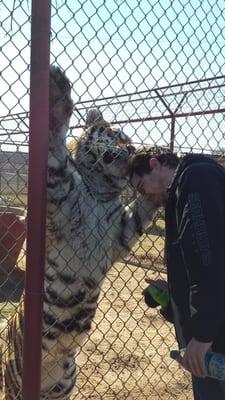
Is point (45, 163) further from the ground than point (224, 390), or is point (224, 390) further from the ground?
point (45, 163)

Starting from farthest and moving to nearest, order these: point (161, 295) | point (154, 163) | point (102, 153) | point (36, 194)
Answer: point (102, 153) < point (161, 295) < point (154, 163) < point (36, 194)

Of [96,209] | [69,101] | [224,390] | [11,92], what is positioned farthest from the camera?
[96,209]

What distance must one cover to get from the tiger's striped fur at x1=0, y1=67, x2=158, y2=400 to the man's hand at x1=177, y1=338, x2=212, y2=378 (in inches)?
48.7

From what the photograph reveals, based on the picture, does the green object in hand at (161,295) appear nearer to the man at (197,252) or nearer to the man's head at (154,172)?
the man at (197,252)

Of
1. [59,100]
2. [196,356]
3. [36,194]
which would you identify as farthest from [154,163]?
[196,356]

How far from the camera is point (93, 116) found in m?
3.31

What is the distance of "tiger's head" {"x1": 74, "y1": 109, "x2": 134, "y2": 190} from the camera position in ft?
10.9

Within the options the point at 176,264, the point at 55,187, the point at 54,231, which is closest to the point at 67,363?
the point at 54,231

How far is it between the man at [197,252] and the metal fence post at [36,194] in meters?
0.51

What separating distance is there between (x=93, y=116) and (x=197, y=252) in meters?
1.54

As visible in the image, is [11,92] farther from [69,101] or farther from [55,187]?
[55,187]

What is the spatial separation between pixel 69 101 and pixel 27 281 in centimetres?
99

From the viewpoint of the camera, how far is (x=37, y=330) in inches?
79.2

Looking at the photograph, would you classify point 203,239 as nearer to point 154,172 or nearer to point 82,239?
point 154,172
